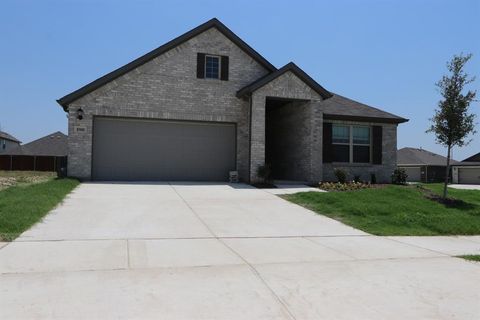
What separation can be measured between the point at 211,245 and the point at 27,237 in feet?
11.3

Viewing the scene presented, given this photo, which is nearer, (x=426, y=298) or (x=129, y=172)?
(x=426, y=298)

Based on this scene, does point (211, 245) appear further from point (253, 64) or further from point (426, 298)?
point (253, 64)

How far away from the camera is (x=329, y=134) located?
67.1 ft

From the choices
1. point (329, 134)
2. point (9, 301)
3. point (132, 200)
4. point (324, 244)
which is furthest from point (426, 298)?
Result: point (329, 134)

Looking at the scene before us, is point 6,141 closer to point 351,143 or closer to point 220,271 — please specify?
point 351,143

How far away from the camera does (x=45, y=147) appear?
45500 millimetres

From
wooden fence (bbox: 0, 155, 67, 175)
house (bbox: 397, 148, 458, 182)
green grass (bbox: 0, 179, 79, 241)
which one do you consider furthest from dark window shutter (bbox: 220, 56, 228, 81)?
house (bbox: 397, 148, 458, 182)

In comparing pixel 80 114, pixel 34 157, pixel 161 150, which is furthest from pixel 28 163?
pixel 161 150

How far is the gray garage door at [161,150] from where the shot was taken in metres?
19.0

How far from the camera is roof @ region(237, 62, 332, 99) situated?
1842 cm

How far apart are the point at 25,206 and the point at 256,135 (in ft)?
33.7

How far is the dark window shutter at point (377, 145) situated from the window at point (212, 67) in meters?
8.17

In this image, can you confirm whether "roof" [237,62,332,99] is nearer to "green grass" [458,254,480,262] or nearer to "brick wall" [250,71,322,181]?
"brick wall" [250,71,322,181]

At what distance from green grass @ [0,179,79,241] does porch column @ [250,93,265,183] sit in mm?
7366
